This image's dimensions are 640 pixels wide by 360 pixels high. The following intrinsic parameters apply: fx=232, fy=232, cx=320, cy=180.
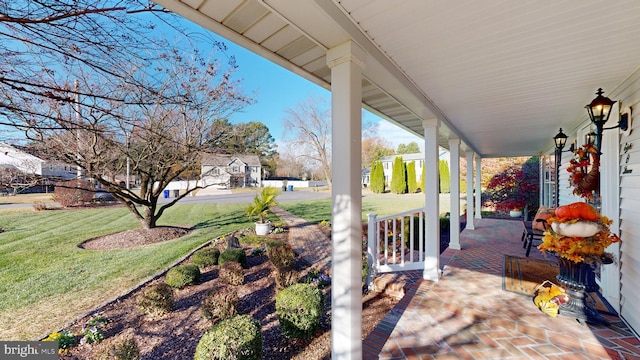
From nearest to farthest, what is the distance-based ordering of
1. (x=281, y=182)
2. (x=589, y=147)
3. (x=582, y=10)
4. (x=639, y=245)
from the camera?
(x=582, y=10)
(x=639, y=245)
(x=589, y=147)
(x=281, y=182)

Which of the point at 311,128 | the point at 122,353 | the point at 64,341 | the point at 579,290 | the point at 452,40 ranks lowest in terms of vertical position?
the point at 64,341

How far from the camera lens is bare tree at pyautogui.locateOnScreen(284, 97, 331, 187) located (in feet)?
50.7

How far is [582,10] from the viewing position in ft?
4.39

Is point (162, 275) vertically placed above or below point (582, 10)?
below

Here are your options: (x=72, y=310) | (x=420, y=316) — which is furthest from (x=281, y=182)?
(x=420, y=316)

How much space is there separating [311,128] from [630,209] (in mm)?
14688

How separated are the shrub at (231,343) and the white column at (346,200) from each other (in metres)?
0.72

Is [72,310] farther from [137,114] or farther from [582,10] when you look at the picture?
[582,10]

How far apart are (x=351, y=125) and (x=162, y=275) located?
4695 mm

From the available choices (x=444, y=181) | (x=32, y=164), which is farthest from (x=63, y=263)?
(x=444, y=181)

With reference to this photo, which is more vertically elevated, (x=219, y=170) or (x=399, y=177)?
(x=219, y=170)

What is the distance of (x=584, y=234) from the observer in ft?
6.76

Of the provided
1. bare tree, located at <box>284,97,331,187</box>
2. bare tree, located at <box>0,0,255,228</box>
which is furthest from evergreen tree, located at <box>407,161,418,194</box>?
bare tree, located at <box>0,0,255,228</box>

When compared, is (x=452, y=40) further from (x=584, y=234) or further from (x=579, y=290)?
(x=579, y=290)
